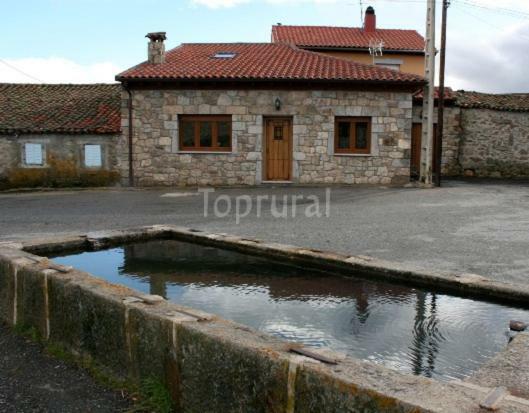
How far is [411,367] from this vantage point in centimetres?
288

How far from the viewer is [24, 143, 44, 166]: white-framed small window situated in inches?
642

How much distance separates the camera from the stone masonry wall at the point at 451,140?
19.0 m

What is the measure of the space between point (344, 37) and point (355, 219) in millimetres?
17763

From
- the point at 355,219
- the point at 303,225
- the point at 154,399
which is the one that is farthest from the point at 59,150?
the point at 154,399

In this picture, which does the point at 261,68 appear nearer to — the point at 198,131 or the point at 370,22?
the point at 198,131

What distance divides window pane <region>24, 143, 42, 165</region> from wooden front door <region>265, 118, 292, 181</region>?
7.15 m

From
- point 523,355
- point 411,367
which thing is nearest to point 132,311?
point 411,367

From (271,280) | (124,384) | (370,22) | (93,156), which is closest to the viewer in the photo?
(124,384)

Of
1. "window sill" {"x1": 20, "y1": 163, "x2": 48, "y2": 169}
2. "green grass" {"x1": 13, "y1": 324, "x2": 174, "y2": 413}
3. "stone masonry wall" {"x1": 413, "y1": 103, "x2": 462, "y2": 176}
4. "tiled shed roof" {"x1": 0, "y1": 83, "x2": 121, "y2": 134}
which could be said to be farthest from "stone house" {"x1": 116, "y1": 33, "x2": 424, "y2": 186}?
"green grass" {"x1": 13, "y1": 324, "x2": 174, "y2": 413}

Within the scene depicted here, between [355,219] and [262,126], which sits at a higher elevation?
[262,126]

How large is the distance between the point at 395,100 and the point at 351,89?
4.42 feet

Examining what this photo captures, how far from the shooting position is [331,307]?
3881 mm

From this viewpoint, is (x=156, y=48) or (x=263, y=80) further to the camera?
(x=156, y=48)

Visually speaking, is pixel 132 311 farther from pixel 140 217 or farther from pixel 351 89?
pixel 351 89
